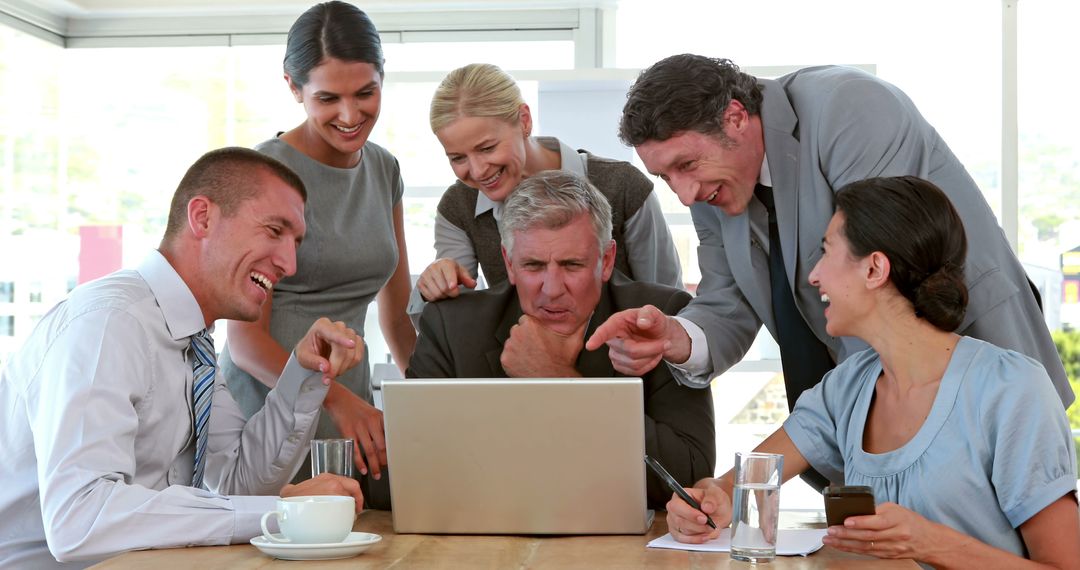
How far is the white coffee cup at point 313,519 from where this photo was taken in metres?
1.56

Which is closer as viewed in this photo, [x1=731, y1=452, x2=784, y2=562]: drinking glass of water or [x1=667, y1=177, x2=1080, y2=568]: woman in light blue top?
[x1=731, y1=452, x2=784, y2=562]: drinking glass of water

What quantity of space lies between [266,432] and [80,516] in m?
0.58

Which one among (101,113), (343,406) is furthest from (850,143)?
(101,113)

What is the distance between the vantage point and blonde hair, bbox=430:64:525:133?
2529 mm

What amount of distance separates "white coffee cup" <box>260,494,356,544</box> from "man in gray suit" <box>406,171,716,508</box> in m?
0.88

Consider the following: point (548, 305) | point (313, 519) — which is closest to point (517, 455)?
point (313, 519)

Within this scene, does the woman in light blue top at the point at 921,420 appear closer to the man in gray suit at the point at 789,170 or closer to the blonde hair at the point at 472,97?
the man in gray suit at the point at 789,170

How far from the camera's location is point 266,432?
218cm

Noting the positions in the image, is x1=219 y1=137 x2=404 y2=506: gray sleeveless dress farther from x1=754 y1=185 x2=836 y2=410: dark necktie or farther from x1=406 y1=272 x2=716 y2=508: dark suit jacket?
x1=754 y1=185 x2=836 y2=410: dark necktie

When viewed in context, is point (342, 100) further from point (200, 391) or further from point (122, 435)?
point (122, 435)

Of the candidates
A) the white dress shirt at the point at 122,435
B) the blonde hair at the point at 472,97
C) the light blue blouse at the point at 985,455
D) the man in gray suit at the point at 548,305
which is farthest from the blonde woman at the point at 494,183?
the light blue blouse at the point at 985,455

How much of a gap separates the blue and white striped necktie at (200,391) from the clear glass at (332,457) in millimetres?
317

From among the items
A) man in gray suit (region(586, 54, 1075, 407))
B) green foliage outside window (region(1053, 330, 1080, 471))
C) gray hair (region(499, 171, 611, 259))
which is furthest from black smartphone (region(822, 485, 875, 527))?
green foliage outside window (region(1053, 330, 1080, 471))

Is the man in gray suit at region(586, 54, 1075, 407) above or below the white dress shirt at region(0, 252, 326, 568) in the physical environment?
above
